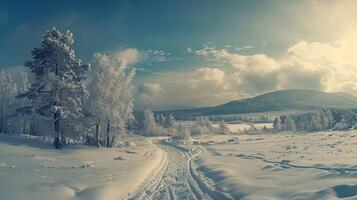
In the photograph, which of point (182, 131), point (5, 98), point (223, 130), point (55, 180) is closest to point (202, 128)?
point (223, 130)

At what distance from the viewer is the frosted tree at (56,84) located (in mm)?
41656

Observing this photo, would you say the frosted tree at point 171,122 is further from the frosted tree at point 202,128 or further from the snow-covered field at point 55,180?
the snow-covered field at point 55,180

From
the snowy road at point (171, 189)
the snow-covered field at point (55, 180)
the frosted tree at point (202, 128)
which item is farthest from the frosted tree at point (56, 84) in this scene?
the frosted tree at point (202, 128)

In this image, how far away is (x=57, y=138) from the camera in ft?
138

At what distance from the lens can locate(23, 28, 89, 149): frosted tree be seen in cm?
4166

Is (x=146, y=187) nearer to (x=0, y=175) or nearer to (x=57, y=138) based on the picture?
(x=0, y=175)

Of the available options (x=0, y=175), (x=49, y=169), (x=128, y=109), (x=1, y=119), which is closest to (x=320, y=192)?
(x=0, y=175)

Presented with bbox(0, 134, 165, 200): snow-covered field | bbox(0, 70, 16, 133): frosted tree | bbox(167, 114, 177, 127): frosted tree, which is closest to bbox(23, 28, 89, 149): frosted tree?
bbox(0, 134, 165, 200): snow-covered field

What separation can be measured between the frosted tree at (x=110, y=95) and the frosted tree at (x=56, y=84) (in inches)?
322

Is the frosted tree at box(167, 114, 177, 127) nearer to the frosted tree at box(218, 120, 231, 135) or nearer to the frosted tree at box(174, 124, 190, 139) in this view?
the frosted tree at box(174, 124, 190, 139)

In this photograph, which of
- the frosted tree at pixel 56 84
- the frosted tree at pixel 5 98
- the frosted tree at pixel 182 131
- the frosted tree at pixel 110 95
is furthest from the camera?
the frosted tree at pixel 182 131

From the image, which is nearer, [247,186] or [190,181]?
[247,186]

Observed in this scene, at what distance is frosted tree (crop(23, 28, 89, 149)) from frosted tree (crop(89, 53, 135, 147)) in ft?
26.9

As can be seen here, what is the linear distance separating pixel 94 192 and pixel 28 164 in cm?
1304
